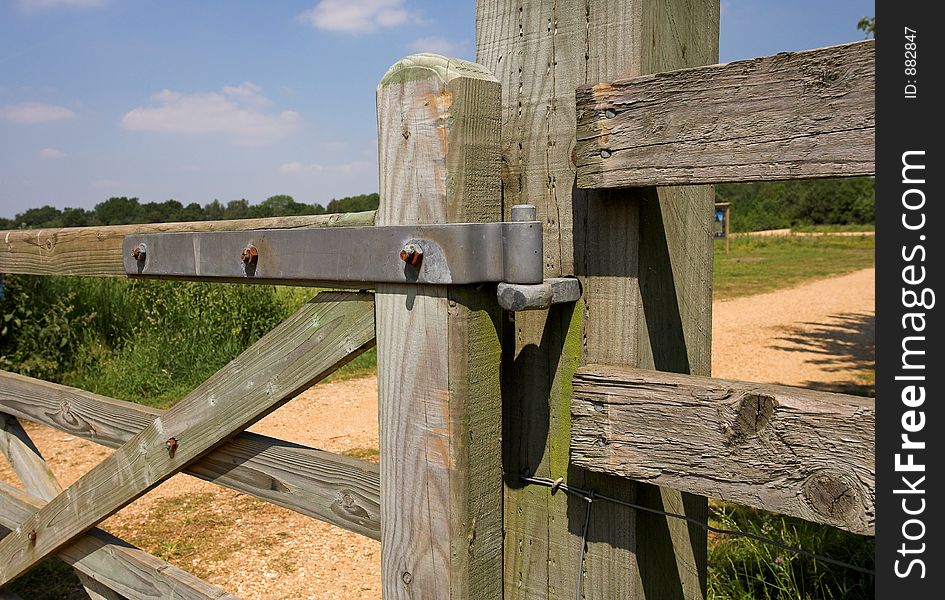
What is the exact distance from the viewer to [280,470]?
1.75 m

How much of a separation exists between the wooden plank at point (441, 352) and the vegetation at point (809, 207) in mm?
46469

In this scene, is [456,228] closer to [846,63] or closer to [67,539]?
[846,63]

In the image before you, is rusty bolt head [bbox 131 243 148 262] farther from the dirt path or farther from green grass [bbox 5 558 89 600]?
the dirt path

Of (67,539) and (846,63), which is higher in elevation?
(846,63)

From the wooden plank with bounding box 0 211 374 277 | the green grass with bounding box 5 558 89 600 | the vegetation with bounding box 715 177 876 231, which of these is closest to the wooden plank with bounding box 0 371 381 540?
the wooden plank with bounding box 0 211 374 277

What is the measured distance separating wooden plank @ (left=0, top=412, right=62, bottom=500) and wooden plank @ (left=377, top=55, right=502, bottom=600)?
234 centimetres

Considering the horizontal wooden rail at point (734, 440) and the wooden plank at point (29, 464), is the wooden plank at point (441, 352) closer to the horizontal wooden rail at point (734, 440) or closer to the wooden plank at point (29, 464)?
the horizontal wooden rail at point (734, 440)

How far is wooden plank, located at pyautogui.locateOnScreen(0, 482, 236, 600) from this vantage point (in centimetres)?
205

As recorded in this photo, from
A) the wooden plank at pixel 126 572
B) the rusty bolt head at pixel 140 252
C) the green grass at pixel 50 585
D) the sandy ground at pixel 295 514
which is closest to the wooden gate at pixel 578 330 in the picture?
the rusty bolt head at pixel 140 252

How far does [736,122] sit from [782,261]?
2487 cm

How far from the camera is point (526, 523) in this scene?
1.40 m

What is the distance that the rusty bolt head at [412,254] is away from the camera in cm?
124
